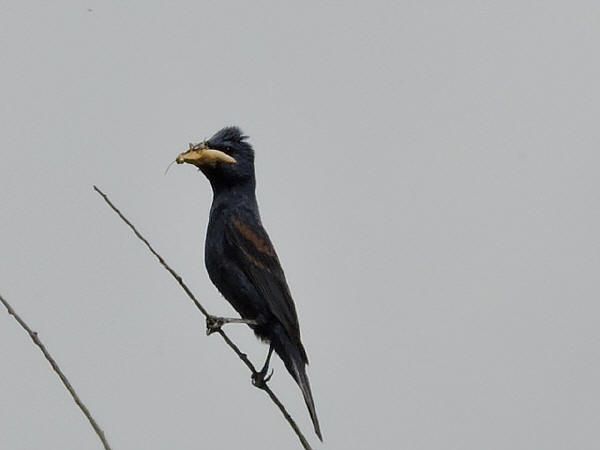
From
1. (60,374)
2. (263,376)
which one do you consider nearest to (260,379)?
(263,376)

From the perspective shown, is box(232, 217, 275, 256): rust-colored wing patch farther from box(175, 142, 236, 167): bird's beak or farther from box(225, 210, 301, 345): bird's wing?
box(175, 142, 236, 167): bird's beak

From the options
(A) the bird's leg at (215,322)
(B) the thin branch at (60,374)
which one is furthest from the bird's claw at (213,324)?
(B) the thin branch at (60,374)

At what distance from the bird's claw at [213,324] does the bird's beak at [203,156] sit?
159cm

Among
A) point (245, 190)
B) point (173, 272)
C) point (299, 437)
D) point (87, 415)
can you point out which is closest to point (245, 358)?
point (173, 272)

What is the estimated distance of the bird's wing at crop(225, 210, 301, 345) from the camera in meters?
11.1

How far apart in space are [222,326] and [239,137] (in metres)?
2.28

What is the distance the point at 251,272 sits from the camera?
1117 centimetres

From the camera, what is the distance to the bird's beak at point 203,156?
11.1 metres

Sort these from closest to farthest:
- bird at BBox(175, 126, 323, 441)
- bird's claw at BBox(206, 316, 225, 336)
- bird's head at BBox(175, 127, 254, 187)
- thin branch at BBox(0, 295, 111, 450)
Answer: thin branch at BBox(0, 295, 111, 450) → bird's claw at BBox(206, 316, 225, 336) → bird at BBox(175, 126, 323, 441) → bird's head at BBox(175, 127, 254, 187)

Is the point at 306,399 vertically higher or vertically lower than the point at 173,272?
lower

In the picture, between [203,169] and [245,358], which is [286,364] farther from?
[245,358]

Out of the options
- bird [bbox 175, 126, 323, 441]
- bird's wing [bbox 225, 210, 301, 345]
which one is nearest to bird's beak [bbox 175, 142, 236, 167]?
bird [bbox 175, 126, 323, 441]

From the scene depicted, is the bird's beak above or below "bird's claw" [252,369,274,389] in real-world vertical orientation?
above

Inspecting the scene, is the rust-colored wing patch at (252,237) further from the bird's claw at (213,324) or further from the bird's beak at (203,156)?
the bird's claw at (213,324)
